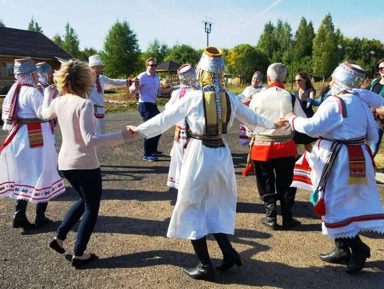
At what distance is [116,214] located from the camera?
4.77m

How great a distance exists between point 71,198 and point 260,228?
2888 mm

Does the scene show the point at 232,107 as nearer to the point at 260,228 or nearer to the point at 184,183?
the point at 184,183

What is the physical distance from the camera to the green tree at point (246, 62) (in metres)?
60.1

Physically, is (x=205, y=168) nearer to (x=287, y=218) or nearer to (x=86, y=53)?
(x=287, y=218)

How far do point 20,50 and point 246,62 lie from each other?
38.2m

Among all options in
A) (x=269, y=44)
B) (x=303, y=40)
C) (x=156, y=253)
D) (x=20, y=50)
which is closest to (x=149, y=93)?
(x=156, y=253)

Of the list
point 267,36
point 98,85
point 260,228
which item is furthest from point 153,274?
point 267,36

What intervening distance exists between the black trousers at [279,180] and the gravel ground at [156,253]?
0.39 metres

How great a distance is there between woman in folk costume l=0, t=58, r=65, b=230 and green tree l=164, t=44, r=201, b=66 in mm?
68911

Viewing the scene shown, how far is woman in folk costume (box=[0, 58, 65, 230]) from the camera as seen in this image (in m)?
4.26

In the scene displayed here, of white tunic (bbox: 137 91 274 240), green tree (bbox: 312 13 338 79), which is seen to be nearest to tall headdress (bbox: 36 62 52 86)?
white tunic (bbox: 137 91 274 240)

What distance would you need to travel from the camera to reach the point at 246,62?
60281mm

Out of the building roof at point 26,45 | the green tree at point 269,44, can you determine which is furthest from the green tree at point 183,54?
the building roof at point 26,45

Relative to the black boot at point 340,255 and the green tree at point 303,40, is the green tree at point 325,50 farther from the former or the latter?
the black boot at point 340,255
